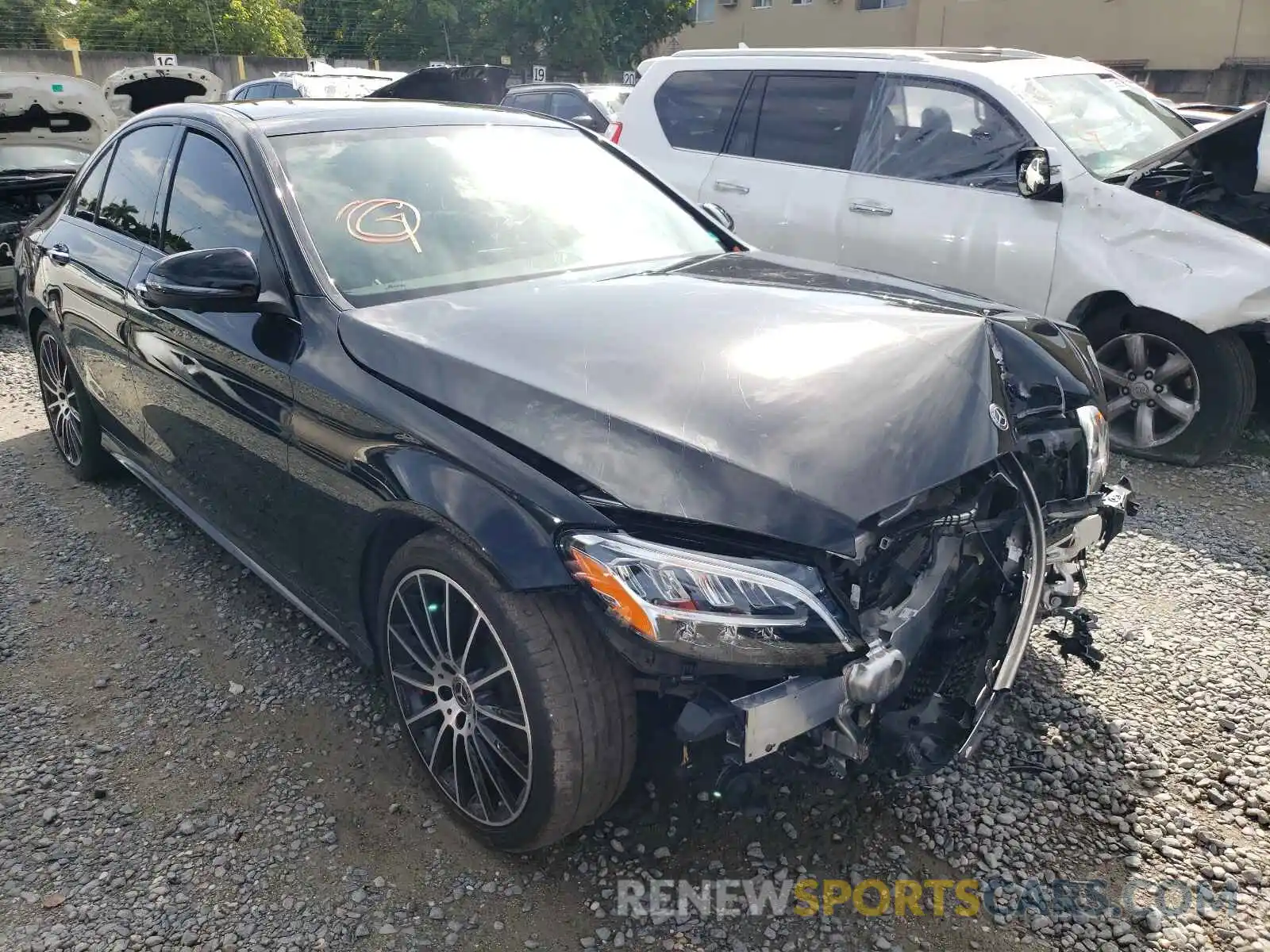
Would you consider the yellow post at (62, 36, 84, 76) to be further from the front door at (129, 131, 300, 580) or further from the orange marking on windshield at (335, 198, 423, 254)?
the orange marking on windshield at (335, 198, 423, 254)

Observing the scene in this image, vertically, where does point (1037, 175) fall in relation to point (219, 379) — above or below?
above

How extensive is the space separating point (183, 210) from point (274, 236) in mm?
826

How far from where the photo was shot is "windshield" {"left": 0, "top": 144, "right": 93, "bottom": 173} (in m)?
7.93

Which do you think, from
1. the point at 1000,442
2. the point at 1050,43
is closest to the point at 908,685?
the point at 1000,442

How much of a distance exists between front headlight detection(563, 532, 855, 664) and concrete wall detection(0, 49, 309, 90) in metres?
21.0

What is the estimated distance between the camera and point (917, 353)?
7.82 feet

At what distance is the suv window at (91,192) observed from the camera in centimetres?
411

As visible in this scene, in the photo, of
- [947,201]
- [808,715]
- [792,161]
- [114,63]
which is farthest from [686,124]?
[114,63]

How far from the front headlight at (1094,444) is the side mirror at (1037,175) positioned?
2.47m

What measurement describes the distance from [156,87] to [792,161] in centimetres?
659

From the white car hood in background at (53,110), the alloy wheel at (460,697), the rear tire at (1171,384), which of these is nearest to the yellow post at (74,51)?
the white car hood in background at (53,110)

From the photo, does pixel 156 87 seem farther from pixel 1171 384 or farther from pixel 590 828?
pixel 590 828

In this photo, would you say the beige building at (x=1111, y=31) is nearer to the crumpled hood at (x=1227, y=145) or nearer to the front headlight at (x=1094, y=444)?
the crumpled hood at (x=1227, y=145)

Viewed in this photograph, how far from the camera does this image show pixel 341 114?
128 inches
